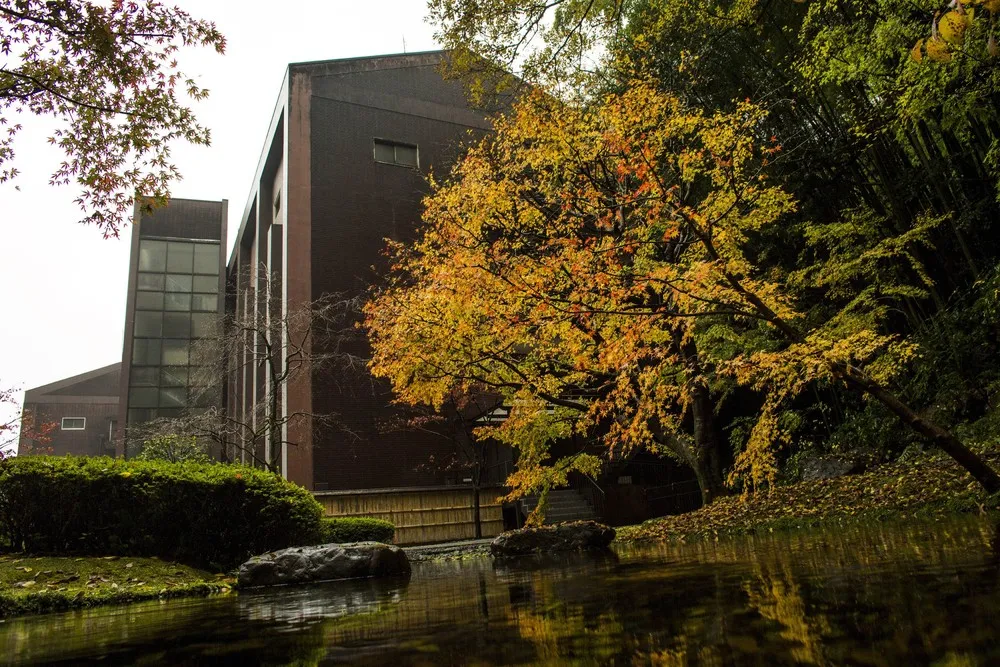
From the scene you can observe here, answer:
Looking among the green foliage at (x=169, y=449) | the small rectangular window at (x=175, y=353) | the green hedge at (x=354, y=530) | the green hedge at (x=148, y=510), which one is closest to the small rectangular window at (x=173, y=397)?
the small rectangular window at (x=175, y=353)

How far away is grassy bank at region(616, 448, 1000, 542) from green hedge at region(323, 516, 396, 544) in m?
4.95

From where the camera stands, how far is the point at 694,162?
1054 cm

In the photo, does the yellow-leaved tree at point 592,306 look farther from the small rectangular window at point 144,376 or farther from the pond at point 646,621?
the small rectangular window at point 144,376

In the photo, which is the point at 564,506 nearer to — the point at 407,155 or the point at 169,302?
the point at 407,155

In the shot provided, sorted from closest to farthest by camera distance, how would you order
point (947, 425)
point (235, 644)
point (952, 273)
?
point (235, 644), point (947, 425), point (952, 273)

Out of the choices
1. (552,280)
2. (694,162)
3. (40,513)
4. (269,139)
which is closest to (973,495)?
(552,280)

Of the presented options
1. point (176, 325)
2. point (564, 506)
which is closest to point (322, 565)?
point (564, 506)

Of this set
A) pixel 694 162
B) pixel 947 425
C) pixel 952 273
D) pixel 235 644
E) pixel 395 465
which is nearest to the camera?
pixel 235 644

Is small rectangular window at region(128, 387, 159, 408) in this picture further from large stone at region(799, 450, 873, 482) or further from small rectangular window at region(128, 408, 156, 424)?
large stone at region(799, 450, 873, 482)

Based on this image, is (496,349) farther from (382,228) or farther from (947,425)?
(382,228)

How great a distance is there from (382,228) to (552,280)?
14.5 metres

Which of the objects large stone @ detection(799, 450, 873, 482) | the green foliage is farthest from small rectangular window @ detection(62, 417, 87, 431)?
large stone @ detection(799, 450, 873, 482)

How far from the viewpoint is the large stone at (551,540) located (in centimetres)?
857

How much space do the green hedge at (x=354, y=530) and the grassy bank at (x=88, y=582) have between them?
12.2 feet
